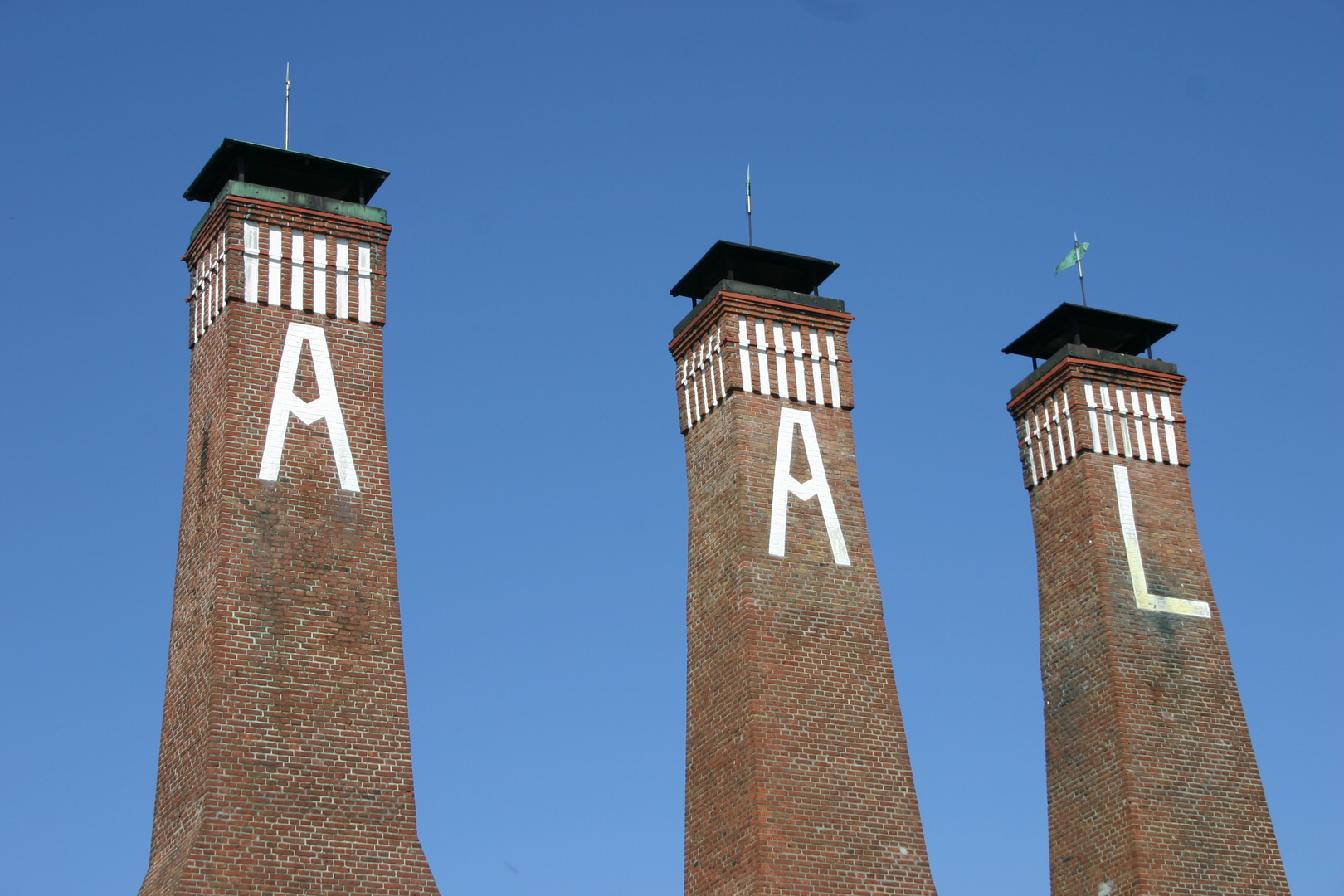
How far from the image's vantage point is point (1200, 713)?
30562 mm

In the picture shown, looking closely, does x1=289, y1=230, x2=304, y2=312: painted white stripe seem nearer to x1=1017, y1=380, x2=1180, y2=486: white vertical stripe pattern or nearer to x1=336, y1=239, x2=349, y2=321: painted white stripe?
x1=336, y1=239, x2=349, y2=321: painted white stripe

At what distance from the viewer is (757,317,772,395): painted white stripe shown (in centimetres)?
2911

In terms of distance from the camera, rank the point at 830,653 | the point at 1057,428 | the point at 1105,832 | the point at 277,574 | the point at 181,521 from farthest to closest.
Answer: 1. the point at 1057,428
2. the point at 1105,832
3. the point at 830,653
4. the point at 181,521
5. the point at 277,574

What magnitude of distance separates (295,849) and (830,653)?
31.0 feet

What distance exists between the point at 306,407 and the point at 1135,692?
15875 mm

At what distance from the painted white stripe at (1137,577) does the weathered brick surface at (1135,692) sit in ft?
0.33

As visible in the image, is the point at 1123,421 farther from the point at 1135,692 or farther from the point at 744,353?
the point at 744,353

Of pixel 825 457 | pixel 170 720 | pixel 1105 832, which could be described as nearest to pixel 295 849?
pixel 170 720

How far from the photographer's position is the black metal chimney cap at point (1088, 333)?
1334 inches

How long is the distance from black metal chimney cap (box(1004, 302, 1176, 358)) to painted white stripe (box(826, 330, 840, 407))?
6.30 metres

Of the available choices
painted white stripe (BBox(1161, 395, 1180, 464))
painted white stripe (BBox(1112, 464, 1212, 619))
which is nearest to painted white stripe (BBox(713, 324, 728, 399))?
painted white stripe (BBox(1112, 464, 1212, 619))

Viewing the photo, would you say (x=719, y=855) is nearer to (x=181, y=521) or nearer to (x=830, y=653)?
(x=830, y=653)

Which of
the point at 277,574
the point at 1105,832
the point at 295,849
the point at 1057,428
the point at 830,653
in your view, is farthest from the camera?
the point at 1057,428

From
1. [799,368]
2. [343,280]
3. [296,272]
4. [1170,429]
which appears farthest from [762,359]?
[1170,429]
